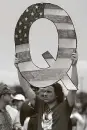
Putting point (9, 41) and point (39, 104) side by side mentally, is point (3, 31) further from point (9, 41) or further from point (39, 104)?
point (39, 104)

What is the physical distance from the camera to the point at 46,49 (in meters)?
2.03

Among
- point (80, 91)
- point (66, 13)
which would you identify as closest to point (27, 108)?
point (80, 91)

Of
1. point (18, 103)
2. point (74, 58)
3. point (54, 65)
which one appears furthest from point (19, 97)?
point (74, 58)

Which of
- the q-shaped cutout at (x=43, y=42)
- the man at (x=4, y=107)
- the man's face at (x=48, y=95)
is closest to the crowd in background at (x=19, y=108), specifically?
the man at (x=4, y=107)

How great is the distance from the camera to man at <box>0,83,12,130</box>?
2.03 meters

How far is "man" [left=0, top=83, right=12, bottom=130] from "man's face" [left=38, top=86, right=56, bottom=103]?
0.20 meters

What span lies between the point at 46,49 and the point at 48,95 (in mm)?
Result: 274

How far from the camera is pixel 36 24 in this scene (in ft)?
6.69

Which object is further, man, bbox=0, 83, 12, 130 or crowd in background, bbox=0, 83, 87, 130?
man, bbox=0, 83, 12, 130

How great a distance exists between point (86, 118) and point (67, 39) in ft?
1.52

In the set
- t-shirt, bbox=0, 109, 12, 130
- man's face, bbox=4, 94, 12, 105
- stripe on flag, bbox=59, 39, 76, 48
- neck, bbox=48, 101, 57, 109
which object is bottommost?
t-shirt, bbox=0, 109, 12, 130

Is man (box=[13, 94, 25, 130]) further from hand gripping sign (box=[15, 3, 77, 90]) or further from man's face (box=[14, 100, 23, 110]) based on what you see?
hand gripping sign (box=[15, 3, 77, 90])

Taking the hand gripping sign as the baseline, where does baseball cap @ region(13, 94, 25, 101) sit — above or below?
below

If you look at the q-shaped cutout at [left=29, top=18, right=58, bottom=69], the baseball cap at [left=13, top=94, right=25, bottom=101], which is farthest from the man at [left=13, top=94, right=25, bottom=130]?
the q-shaped cutout at [left=29, top=18, right=58, bottom=69]
